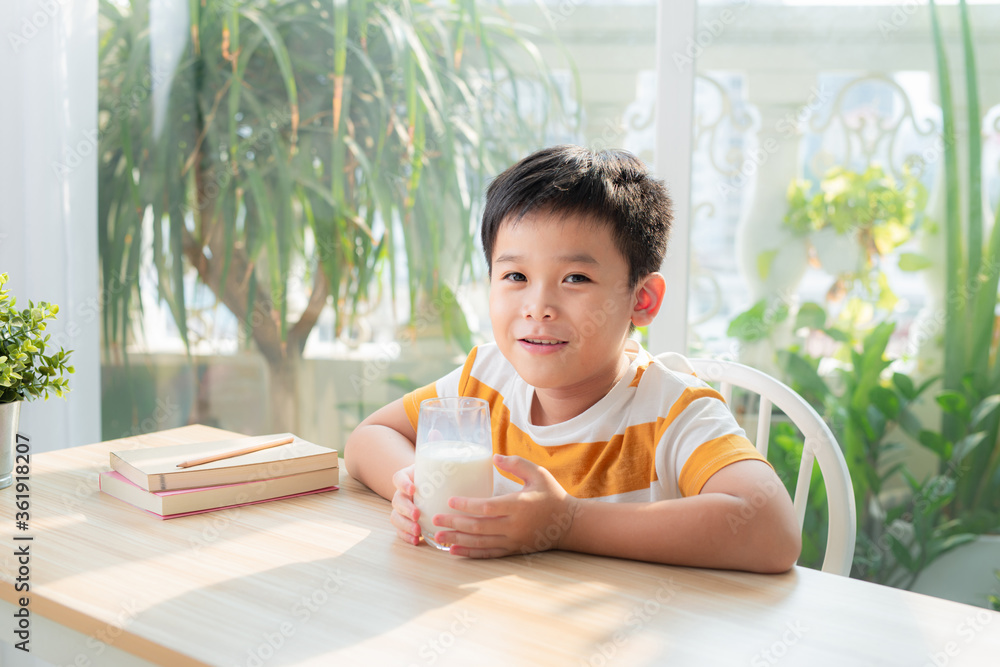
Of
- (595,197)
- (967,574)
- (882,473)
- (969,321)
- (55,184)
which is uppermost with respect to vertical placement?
(55,184)

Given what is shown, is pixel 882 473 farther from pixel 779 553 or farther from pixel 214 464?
pixel 214 464

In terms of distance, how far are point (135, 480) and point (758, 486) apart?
755 millimetres

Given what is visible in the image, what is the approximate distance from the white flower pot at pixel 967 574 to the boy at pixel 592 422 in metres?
1.38

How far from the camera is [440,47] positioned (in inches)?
88.6

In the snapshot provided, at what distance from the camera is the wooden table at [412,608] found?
0.61 meters

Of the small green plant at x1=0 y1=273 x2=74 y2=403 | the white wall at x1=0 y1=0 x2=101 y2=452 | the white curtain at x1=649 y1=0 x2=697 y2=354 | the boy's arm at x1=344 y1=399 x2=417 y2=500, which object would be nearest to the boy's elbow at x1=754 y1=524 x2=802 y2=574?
the boy's arm at x1=344 y1=399 x2=417 y2=500

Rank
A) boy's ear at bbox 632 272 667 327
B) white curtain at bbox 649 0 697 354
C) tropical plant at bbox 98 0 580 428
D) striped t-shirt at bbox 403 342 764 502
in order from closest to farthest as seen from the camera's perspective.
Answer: striped t-shirt at bbox 403 342 764 502, boy's ear at bbox 632 272 667 327, white curtain at bbox 649 0 697 354, tropical plant at bbox 98 0 580 428

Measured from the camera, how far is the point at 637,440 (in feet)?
3.23

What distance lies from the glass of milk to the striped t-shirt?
0.19m

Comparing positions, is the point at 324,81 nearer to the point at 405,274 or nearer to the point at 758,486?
the point at 405,274

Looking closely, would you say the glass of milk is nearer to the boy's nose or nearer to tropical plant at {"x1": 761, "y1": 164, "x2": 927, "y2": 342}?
the boy's nose

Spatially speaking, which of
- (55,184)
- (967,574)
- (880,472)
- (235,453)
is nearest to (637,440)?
(235,453)

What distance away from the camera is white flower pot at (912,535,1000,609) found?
6.39ft

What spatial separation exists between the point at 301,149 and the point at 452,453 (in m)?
1.76
